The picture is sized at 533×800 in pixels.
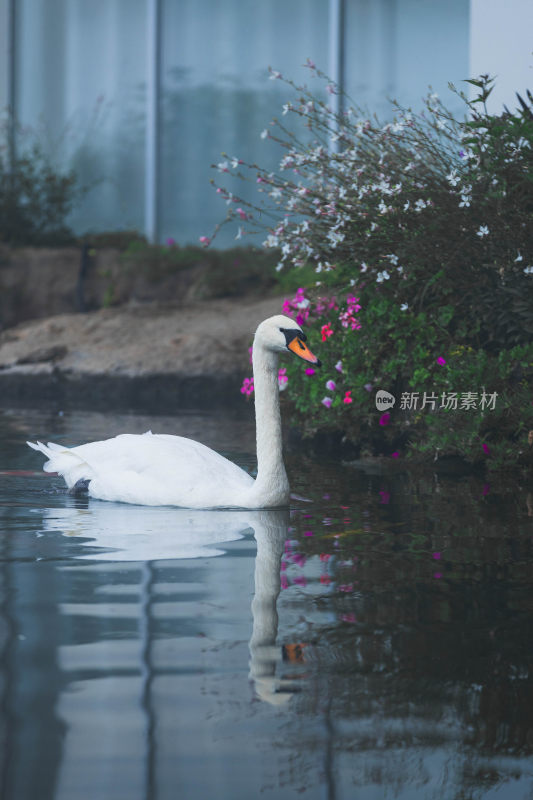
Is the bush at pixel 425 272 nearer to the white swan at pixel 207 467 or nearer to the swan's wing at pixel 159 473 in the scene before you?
the white swan at pixel 207 467

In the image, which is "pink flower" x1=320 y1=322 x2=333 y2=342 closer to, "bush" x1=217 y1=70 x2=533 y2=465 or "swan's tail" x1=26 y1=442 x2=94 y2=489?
"bush" x1=217 y1=70 x2=533 y2=465

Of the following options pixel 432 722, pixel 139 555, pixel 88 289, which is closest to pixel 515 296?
pixel 139 555

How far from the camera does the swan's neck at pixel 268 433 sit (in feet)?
18.9

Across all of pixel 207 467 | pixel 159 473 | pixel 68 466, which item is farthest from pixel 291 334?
pixel 68 466

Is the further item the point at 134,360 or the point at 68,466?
the point at 134,360

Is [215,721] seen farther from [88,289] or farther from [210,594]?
[88,289]

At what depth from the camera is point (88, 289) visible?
601 inches

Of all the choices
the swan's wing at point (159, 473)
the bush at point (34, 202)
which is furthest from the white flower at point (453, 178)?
the bush at point (34, 202)

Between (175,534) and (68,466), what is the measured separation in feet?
4.40

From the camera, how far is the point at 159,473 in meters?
5.93

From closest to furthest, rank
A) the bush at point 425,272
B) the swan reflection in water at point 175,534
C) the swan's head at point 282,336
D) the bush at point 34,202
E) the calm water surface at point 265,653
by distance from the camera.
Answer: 1. the calm water surface at point 265,653
2. the swan reflection in water at point 175,534
3. the swan's head at point 282,336
4. the bush at point 425,272
5. the bush at point 34,202

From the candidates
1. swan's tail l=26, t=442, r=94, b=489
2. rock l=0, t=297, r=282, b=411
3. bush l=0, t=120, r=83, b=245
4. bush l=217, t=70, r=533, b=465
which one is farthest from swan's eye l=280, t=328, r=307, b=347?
bush l=0, t=120, r=83, b=245

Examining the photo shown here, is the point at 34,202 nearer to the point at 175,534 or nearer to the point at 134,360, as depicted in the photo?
the point at 134,360

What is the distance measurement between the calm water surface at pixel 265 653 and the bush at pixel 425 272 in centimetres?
145
